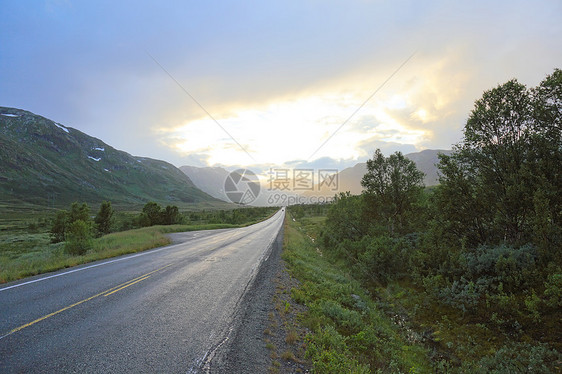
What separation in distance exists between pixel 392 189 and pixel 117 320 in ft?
73.8

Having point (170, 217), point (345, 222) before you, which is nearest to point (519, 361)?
point (345, 222)

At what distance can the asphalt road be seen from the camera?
14.9 ft

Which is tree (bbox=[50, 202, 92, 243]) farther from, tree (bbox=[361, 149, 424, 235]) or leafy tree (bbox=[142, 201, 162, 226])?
tree (bbox=[361, 149, 424, 235])

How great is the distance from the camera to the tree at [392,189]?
22.6m

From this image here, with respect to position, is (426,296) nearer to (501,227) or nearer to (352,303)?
(352,303)

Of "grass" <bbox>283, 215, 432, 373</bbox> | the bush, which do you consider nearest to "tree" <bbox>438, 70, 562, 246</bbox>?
the bush

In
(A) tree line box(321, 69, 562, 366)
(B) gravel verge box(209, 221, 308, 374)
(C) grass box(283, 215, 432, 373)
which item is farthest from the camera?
(A) tree line box(321, 69, 562, 366)

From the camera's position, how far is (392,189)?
76.8ft

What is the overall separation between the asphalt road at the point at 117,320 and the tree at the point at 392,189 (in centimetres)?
1688

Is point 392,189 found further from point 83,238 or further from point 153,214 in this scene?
point 153,214

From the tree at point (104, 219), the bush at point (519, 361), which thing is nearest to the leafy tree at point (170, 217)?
the tree at point (104, 219)

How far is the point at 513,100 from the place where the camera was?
1171 cm

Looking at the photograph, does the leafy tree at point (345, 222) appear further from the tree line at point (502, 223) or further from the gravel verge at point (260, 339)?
the gravel verge at point (260, 339)

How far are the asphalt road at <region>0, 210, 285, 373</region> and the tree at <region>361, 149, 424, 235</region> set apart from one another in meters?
16.9
